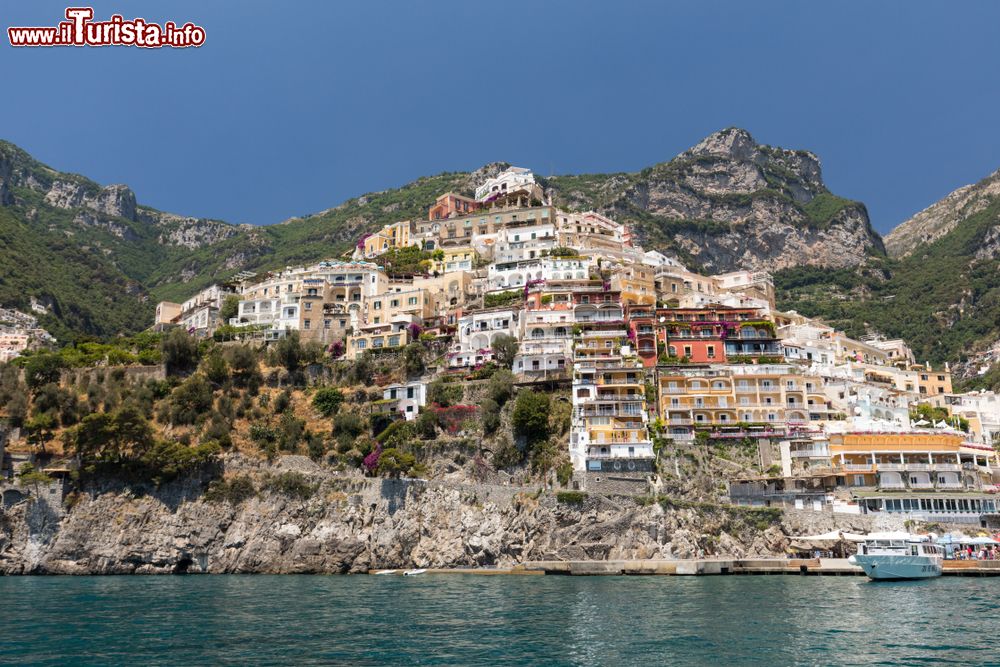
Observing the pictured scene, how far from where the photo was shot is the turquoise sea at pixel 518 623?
90.6ft

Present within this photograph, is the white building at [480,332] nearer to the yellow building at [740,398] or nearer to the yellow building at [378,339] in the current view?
the yellow building at [378,339]

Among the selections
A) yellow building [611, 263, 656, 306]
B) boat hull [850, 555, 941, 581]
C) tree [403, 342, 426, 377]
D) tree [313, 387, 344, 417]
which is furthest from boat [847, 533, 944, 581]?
tree [313, 387, 344, 417]

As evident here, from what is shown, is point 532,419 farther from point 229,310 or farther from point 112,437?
point 229,310

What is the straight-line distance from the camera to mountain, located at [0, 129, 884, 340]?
13800 cm

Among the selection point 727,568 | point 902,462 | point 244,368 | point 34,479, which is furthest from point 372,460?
point 902,462

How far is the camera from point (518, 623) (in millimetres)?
33250

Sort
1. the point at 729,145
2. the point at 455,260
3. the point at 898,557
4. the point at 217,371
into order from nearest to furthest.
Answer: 1. the point at 898,557
2. the point at 217,371
3. the point at 455,260
4. the point at 729,145

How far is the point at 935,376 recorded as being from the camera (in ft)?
274

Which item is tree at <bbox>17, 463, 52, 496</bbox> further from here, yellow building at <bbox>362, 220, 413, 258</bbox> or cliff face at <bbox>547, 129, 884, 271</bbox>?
cliff face at <bbox>547, 129, 884, 271</bbox>

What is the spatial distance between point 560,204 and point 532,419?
9130 cm

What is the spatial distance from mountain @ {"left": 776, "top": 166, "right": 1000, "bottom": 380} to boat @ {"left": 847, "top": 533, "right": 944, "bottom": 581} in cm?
6715

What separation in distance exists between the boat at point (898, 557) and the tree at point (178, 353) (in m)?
54.3

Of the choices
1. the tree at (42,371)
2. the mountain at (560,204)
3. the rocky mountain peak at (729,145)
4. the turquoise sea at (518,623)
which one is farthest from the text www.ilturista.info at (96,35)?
the rocky mountain peak at (729,145)

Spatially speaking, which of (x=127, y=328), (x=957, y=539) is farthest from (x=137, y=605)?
(x=127, y=328)
